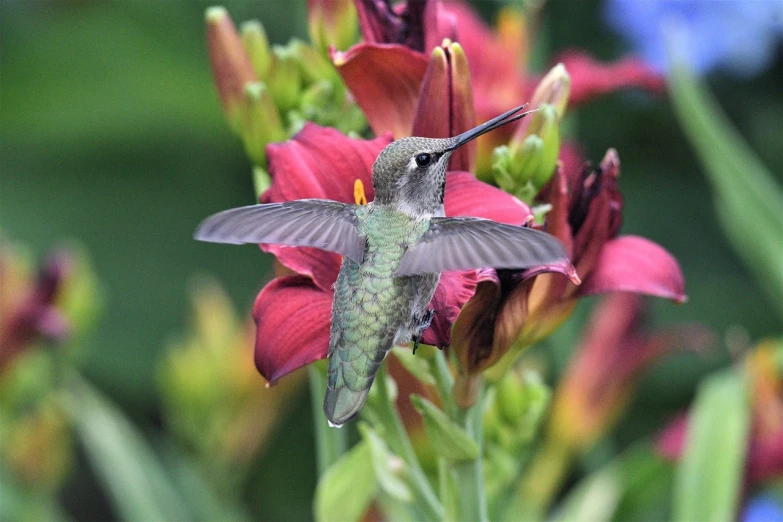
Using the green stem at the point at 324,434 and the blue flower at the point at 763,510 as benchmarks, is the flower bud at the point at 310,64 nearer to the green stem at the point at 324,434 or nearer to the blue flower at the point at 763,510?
the green stem at the point at 324,434

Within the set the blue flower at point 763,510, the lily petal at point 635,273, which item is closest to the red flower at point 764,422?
the blue flower at point 763,510

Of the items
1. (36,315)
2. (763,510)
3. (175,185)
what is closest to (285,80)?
(36,315)

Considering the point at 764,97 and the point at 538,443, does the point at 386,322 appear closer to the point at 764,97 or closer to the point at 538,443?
the point at 538,443

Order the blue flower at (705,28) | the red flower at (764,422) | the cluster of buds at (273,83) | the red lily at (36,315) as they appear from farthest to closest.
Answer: the blue flower at (705,28)
the red lily at (36,315)
the red flower at (764,422)
the cluster of buds at (273,83)

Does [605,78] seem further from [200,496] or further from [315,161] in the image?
[200,496]

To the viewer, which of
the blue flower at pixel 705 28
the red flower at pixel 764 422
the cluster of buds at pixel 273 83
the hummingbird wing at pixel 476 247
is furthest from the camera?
the blue flower at pixel 705 28

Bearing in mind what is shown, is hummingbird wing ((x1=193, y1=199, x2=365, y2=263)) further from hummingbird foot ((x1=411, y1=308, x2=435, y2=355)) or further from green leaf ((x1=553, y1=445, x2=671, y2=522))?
green leaf ((x1=553, y1=445, x2=671, y2=522))

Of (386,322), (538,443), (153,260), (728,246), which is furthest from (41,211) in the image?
(386,322)
